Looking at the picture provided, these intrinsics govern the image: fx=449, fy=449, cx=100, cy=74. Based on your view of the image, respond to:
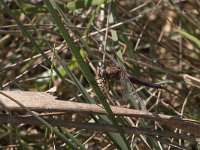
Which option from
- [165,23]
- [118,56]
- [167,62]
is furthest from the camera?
[165,23]

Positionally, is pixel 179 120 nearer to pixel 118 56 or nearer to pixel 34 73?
pixel 118 56

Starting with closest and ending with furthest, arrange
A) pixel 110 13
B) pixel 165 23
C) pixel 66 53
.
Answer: pixel 110 13 → pixel 66 53 → pixel 165 23

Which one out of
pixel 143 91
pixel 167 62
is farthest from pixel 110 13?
pixel 167 62

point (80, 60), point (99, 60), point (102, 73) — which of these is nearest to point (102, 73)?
point (102, 73)

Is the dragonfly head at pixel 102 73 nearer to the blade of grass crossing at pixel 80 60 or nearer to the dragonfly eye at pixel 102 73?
the dragonfly eye at pixel 102 73

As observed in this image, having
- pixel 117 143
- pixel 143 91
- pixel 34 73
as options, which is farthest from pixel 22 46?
Result: pixel 117 143

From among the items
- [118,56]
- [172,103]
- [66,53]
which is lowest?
[172,103]

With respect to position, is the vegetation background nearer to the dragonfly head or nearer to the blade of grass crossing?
the dragonfly head

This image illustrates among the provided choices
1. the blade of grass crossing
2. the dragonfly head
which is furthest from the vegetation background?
the blade of grass crossing

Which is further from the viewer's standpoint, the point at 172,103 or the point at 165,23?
the point at 165,23

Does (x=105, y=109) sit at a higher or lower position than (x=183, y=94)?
higher

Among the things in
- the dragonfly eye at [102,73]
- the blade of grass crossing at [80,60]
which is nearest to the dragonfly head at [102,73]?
the dragonfly eye at [102,73]
